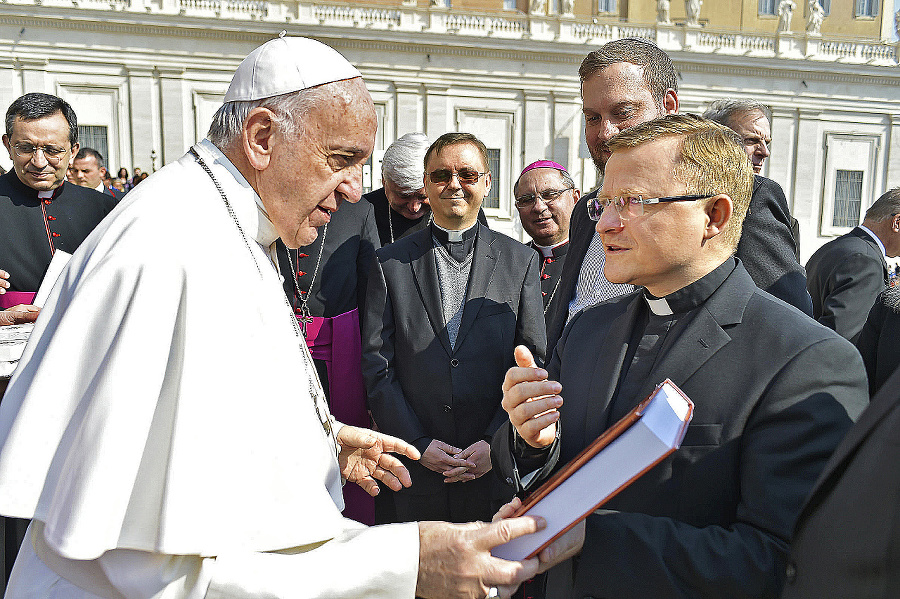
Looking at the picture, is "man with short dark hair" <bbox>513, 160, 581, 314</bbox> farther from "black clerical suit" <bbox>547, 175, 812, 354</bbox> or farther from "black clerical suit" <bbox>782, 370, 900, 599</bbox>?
"black clerical suit" <bbox>782, 370, 900, 599</bbox>

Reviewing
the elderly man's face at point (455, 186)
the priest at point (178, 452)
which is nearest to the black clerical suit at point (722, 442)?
the priest at point (178, 452)

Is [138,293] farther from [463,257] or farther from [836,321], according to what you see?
[836,321]

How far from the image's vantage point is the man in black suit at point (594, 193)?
2.54 metres

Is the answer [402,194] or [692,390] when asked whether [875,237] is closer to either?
[402,194]

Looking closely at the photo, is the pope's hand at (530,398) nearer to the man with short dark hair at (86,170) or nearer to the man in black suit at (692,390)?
the man in black suit at (692,390)

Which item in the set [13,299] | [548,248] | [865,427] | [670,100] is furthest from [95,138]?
[865,427]

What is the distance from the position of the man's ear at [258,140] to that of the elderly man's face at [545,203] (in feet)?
8.37

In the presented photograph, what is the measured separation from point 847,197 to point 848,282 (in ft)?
89.1

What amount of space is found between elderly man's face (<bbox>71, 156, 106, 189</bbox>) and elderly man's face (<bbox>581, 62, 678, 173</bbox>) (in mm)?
7028

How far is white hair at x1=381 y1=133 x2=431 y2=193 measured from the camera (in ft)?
14.2

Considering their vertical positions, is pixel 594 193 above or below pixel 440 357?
above

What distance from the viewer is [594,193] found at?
2557 mm

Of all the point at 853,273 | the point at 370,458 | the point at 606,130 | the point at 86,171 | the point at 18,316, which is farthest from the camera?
the point at 86,171

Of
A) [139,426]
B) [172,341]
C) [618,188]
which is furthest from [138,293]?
[618,188]
